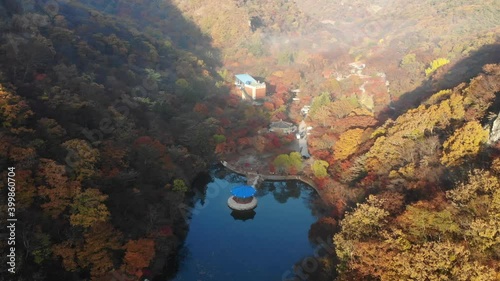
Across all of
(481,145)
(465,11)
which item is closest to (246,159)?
(481,145)

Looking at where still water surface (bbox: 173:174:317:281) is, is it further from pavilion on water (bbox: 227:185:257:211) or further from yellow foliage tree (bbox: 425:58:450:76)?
yellow foliage tree (bbox: 425:58:450:76)

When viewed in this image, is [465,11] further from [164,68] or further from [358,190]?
[358,190]

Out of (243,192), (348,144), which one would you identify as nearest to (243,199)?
(243,192)

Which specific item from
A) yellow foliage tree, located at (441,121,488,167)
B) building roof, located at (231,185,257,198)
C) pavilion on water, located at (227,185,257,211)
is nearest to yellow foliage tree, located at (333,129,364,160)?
pavilion on water, located at (227,185,257,211)

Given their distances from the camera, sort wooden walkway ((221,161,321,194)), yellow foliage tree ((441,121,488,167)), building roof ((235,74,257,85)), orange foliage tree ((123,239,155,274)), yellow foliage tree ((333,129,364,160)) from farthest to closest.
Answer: building roof ((235,74,257,85))
wooden walkway ((221,161,321,194))
yellow foliage tree ((333,129,364,160))
yellow foliage tree ((441,121,488,167))
orange foliage tree ((123,239,155,274))

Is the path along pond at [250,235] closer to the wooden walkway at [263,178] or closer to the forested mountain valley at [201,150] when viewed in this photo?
the wooden walkway at [263,178]

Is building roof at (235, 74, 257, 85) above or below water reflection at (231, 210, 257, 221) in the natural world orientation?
above
